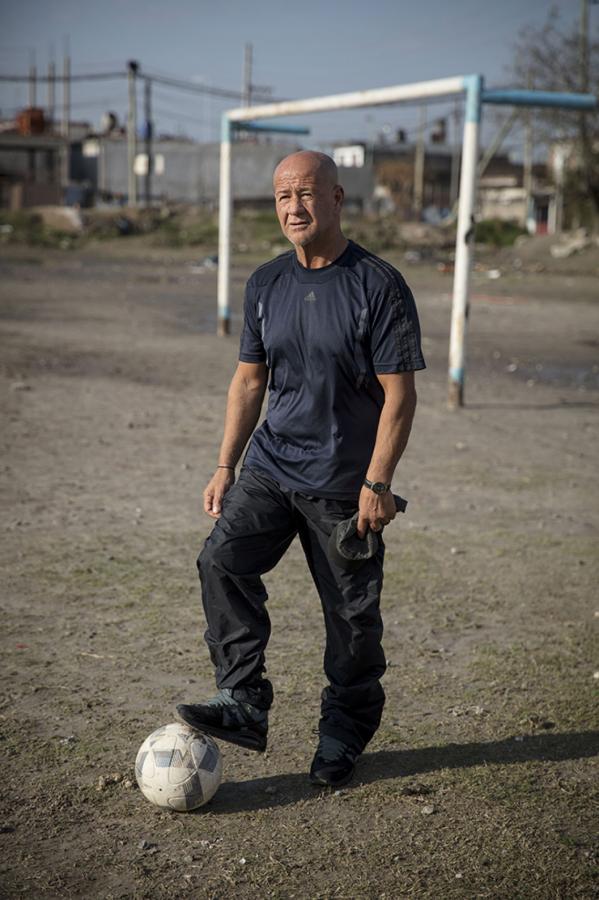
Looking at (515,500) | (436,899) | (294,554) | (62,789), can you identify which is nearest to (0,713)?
(62,789)

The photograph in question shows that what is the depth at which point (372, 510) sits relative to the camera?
346cm

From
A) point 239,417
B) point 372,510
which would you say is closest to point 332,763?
point 372,510

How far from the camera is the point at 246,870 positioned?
10.1 ft

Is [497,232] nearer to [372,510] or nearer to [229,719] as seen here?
[372,510]

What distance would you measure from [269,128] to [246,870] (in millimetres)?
13037

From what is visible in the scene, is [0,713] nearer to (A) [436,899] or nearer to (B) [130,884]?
(B) [130,884]

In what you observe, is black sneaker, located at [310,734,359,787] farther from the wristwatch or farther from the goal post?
the goal post

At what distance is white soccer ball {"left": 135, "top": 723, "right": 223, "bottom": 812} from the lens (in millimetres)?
3391

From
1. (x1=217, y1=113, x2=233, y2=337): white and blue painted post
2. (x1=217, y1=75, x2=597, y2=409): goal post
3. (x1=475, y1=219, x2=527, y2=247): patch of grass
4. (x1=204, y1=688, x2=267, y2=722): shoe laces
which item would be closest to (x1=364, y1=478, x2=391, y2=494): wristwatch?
(x1=204, y1=688, x2=267, y2=722): shoe laces

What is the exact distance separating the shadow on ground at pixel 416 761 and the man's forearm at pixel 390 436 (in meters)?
1.11

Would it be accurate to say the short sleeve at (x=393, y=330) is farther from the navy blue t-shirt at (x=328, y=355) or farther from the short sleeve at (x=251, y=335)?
the short sleeve at (x=251, y=335)

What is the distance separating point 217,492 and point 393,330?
922 mm

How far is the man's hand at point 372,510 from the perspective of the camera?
3.46 m

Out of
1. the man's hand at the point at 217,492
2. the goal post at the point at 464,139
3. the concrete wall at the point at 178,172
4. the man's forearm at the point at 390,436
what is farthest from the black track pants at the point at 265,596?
the concrete wall at the point at 178,172
